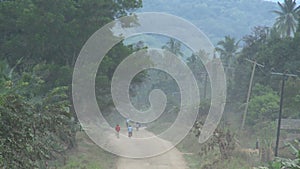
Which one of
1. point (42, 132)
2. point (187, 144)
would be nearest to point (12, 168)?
point (42, 132)

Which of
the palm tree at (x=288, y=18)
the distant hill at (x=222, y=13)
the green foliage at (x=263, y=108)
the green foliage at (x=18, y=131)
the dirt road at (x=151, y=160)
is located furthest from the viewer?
the distant hill at (x=222, y=13)

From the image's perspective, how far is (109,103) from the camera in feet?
59.2

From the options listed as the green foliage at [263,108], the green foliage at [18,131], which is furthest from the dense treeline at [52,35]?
the green foliage at [263,108]

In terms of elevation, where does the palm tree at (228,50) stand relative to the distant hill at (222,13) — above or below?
below

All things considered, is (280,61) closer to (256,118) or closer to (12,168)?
(256,118)

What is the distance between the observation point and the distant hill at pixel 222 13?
127812 millimetres

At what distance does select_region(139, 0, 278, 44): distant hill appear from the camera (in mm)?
127812

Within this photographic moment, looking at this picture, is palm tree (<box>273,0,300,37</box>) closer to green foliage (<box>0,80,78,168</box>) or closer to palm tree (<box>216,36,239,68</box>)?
palm tree (<box>216,36,239,68</box>)

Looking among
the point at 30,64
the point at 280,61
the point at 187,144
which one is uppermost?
the point at 280,61

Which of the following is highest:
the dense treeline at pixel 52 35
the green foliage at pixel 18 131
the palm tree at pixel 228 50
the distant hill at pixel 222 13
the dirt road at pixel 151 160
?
the distant hill at pixel 222 13

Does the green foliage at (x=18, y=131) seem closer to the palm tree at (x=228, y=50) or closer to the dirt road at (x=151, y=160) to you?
the dirt road at (x=151, y=160)

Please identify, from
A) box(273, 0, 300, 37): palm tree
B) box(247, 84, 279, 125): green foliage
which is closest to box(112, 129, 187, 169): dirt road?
box(247, 84, 279, 125): green foliage

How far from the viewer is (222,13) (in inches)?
5984

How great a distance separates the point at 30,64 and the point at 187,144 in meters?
8.86
